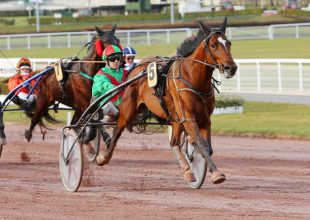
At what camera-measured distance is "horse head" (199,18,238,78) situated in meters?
7.93

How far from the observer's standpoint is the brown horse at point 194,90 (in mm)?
8117

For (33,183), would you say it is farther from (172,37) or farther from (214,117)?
(172,37)

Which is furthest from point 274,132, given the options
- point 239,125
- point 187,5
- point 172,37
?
point 187,5

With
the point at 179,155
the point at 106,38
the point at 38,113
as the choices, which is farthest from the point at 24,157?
the point at 179,155

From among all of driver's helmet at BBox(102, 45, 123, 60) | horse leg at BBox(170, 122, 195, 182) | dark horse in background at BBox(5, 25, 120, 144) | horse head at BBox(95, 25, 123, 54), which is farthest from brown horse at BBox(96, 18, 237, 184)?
dark horse in background at BBox(5, 25, 120, 144)

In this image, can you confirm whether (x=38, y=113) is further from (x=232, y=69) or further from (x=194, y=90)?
(x=232, y=69)

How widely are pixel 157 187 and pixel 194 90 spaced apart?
3.48ft

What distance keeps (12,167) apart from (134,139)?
3.72 m

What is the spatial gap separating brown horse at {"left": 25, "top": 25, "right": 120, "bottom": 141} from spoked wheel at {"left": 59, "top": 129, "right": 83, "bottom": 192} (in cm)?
175

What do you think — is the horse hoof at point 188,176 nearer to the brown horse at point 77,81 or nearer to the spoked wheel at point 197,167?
the spoked wheel at point 197,167

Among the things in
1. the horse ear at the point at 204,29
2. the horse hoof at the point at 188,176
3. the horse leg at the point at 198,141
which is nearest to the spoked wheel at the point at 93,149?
the horse hoof at the point at 188,176

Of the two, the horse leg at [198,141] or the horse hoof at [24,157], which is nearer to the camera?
the horse leg at [198,141]

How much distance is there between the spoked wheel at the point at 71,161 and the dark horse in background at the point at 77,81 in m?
1.69

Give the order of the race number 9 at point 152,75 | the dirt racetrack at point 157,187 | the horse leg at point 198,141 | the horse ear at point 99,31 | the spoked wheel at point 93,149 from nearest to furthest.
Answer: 1. the dirt racetrack at point 157,187
2. the horse leg at point 198,141
3. the race number 9 at point 152,75
4. the horse ear at point 99,31
5. the spoked wheel at point 93,149
